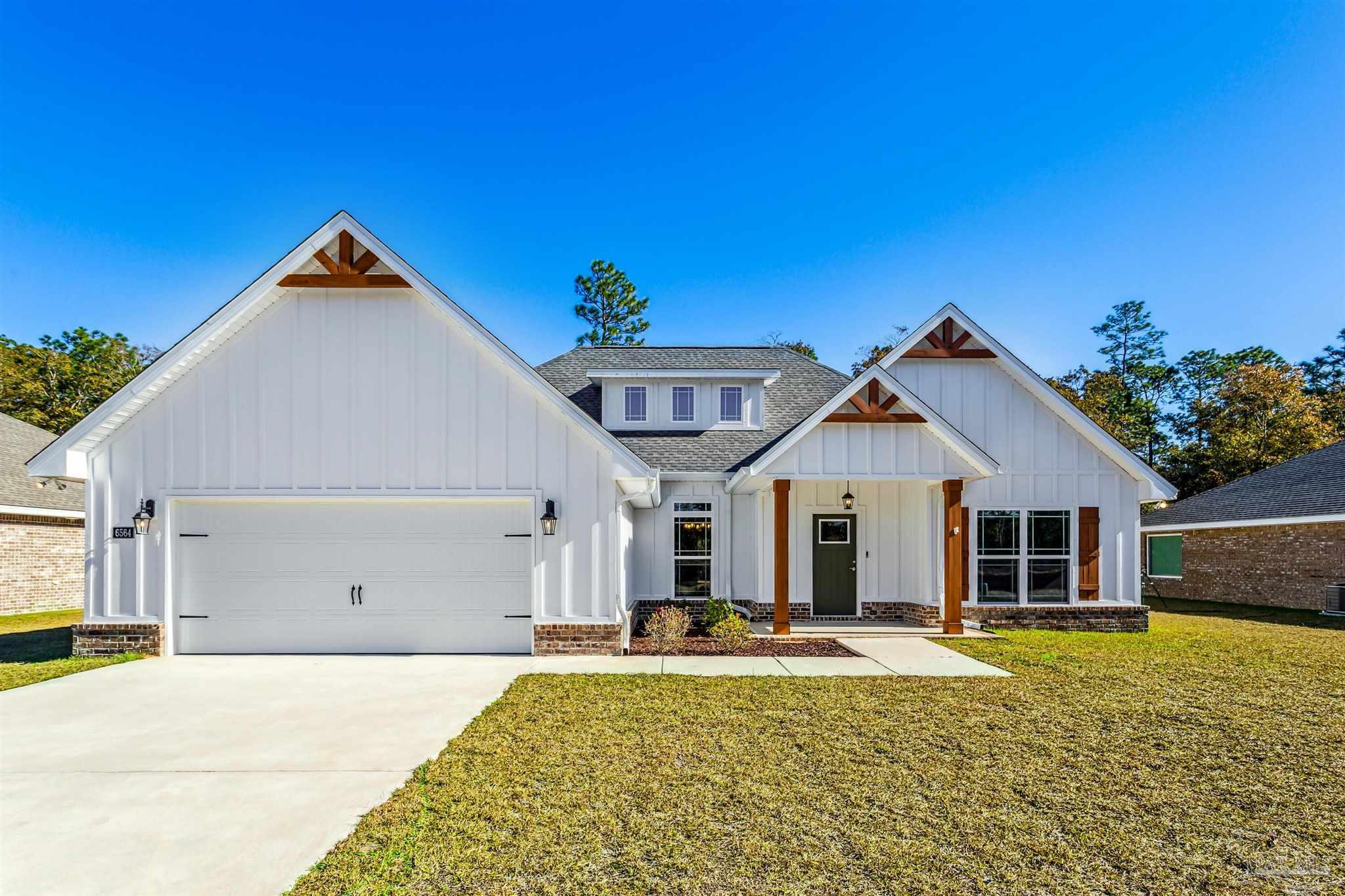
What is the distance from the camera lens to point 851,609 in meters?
13.4

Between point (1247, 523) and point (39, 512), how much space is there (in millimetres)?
31319

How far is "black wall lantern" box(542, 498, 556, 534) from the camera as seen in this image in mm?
9688

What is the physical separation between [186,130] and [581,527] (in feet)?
40.4

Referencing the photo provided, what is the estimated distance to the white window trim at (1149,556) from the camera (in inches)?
864

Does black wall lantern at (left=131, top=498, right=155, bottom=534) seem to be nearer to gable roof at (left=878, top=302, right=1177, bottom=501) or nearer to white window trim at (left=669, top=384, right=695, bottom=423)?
white window trim at (left=669, top=384, right=695, bottom=423)

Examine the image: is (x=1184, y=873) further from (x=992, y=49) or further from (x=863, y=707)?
(x=992, y=49)

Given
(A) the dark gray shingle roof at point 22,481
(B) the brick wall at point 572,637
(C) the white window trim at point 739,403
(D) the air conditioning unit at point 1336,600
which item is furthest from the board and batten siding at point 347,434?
(D) the air conditioning unit at point 1336,600

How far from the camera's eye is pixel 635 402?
14.9 metres

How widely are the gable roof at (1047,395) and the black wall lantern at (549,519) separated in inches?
283

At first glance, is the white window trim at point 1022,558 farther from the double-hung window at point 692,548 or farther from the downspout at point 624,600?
the downspout at point 624,600

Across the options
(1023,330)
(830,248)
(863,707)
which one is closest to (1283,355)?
(1023,330)

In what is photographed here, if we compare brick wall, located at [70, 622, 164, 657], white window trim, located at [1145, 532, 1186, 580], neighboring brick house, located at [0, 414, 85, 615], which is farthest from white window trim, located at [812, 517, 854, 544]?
neighboring brick house, located at [0, 414, 85, 615]

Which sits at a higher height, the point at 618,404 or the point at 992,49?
the point at 992,49

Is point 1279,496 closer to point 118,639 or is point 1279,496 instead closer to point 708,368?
point 708,368
